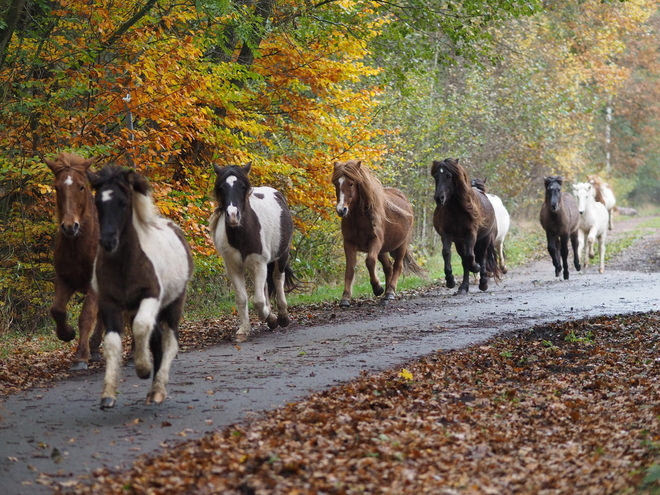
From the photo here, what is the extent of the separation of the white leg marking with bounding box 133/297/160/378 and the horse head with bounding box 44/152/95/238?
188 cm

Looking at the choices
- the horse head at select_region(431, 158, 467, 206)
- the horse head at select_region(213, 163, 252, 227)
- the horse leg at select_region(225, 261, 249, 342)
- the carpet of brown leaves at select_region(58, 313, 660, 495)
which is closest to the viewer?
the carpet of brown leaves at select_region(58, 313, 660, 495)

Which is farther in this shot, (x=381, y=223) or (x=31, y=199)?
(x=381, y=223)

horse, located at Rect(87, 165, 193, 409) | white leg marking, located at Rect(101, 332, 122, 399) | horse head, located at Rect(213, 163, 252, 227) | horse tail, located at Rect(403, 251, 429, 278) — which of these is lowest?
horse tail, located at Rect(403, 251, 429, 278)

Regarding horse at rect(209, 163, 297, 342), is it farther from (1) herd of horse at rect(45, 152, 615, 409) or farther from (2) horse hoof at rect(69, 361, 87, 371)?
(2) horse hoof at rect(69, 361, 87, 371)

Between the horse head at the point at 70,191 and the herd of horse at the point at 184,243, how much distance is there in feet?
0.04

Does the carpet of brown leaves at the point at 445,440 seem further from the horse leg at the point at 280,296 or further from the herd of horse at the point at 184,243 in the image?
the horse leg at the point at 280,296

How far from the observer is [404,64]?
56.0 feet

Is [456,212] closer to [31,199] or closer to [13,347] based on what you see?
[31,199]

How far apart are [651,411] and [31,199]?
10.3 metres

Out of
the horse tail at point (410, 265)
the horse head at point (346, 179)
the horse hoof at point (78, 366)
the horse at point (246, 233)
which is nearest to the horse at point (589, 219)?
the horse tail at point (410, 265)

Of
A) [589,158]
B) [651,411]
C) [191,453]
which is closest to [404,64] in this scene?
[651,411]

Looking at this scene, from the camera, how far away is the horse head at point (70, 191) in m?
8.32

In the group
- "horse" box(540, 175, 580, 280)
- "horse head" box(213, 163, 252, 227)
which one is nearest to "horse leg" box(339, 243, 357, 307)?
"horse head" box(213, 163, 252, 227)

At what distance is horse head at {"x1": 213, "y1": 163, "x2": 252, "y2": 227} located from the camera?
10.5 meters
